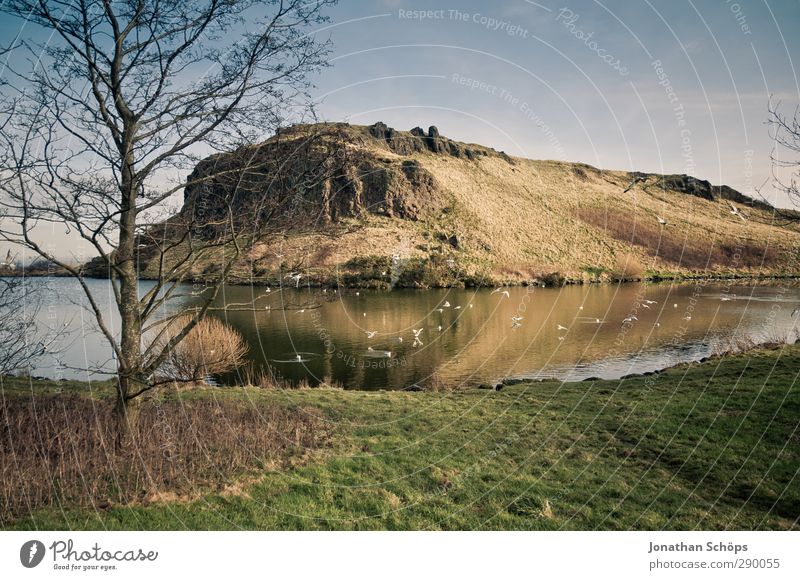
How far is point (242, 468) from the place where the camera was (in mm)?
7840

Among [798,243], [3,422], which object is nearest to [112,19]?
[3,422]

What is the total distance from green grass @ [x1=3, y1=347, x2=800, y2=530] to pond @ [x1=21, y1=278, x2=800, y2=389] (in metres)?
A: 3.37

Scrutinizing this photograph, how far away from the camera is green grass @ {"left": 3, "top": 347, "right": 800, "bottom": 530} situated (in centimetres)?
647

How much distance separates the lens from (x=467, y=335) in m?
32.4

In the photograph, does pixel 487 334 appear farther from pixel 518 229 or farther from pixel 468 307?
pixel 518 229

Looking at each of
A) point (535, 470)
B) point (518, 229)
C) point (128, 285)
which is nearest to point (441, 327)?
point (535, 470)

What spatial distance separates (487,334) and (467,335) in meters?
1.51

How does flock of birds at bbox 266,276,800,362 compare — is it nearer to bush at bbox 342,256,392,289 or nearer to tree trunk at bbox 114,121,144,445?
tree trunk at bbox 114,121,144,445

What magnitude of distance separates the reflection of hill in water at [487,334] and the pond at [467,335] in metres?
0.08

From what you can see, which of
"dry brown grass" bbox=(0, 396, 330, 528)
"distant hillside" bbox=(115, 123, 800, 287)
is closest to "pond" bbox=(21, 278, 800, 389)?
"dry brown grass" bbox=(0, 396, 330, 528)

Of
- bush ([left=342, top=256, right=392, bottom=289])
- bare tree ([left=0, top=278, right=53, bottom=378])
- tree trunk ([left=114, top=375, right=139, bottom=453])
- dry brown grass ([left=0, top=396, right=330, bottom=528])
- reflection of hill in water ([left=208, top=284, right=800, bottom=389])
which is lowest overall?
reflection of hill in water ([left=208, top=284, right=800, bottom=389])

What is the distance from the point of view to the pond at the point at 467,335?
22328 millimetres

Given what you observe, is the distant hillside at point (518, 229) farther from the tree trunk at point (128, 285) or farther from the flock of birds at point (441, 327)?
the tree trunk at point (128, 285)
